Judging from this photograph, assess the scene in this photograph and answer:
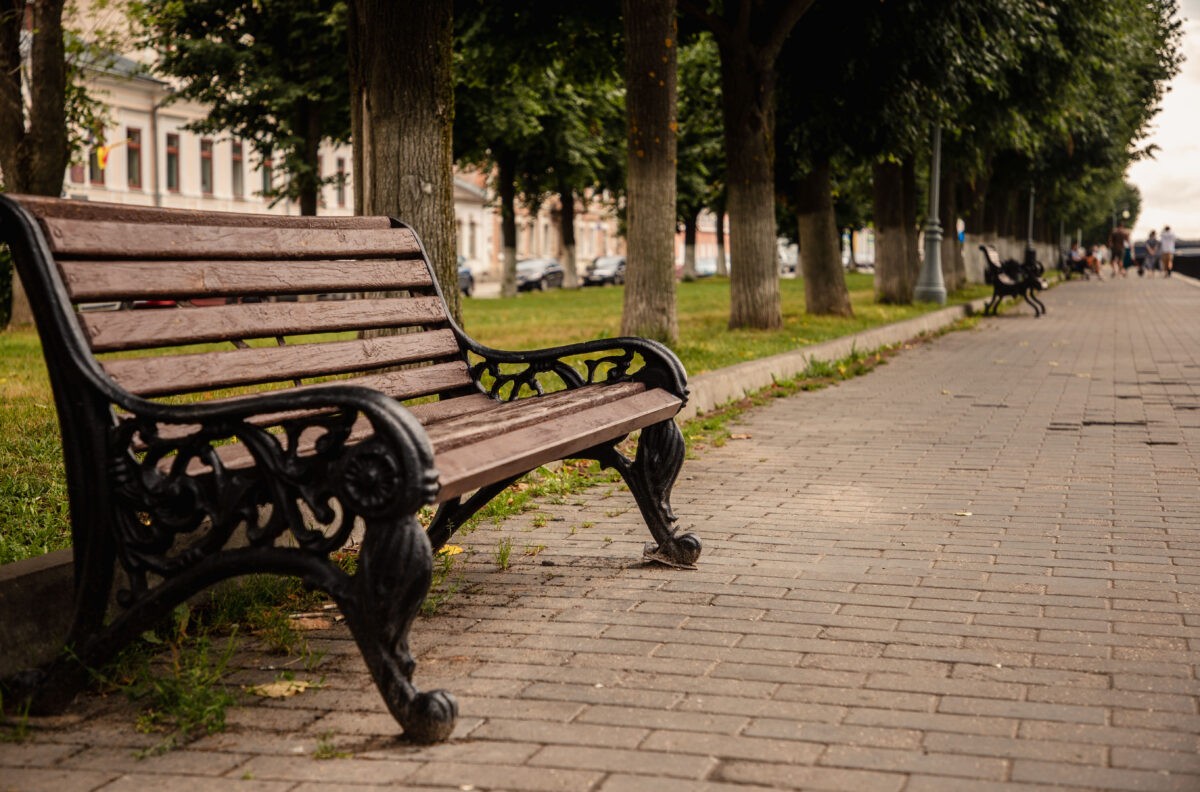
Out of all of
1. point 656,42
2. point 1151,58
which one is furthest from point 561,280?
point 656,42

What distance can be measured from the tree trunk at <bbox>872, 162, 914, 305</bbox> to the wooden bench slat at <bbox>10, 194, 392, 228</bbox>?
23398 millimetres

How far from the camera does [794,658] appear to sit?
13.5 feet

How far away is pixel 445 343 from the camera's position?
5.42 metres

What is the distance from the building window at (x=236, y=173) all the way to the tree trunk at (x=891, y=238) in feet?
116

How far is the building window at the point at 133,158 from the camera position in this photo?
51469 millimetres

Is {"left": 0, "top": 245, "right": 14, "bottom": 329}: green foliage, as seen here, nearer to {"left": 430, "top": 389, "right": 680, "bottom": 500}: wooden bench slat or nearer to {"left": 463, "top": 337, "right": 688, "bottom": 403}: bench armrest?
{"left": 463, "top": 337, "right": 688, "bottom": 403}: bench armrest

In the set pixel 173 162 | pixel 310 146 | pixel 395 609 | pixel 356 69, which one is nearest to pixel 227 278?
pixel 395 609

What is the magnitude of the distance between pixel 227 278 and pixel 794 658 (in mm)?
1948

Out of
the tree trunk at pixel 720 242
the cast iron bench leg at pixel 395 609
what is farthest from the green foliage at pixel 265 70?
the tree trunk at pixel 720 242

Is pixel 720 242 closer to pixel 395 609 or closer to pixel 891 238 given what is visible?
pixel 891 238

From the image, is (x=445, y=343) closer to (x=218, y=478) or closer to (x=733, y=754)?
(x=218, y=478)

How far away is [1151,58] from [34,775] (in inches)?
1486

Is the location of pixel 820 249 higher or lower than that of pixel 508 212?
lower

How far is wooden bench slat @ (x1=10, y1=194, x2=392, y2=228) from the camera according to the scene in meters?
3.82
